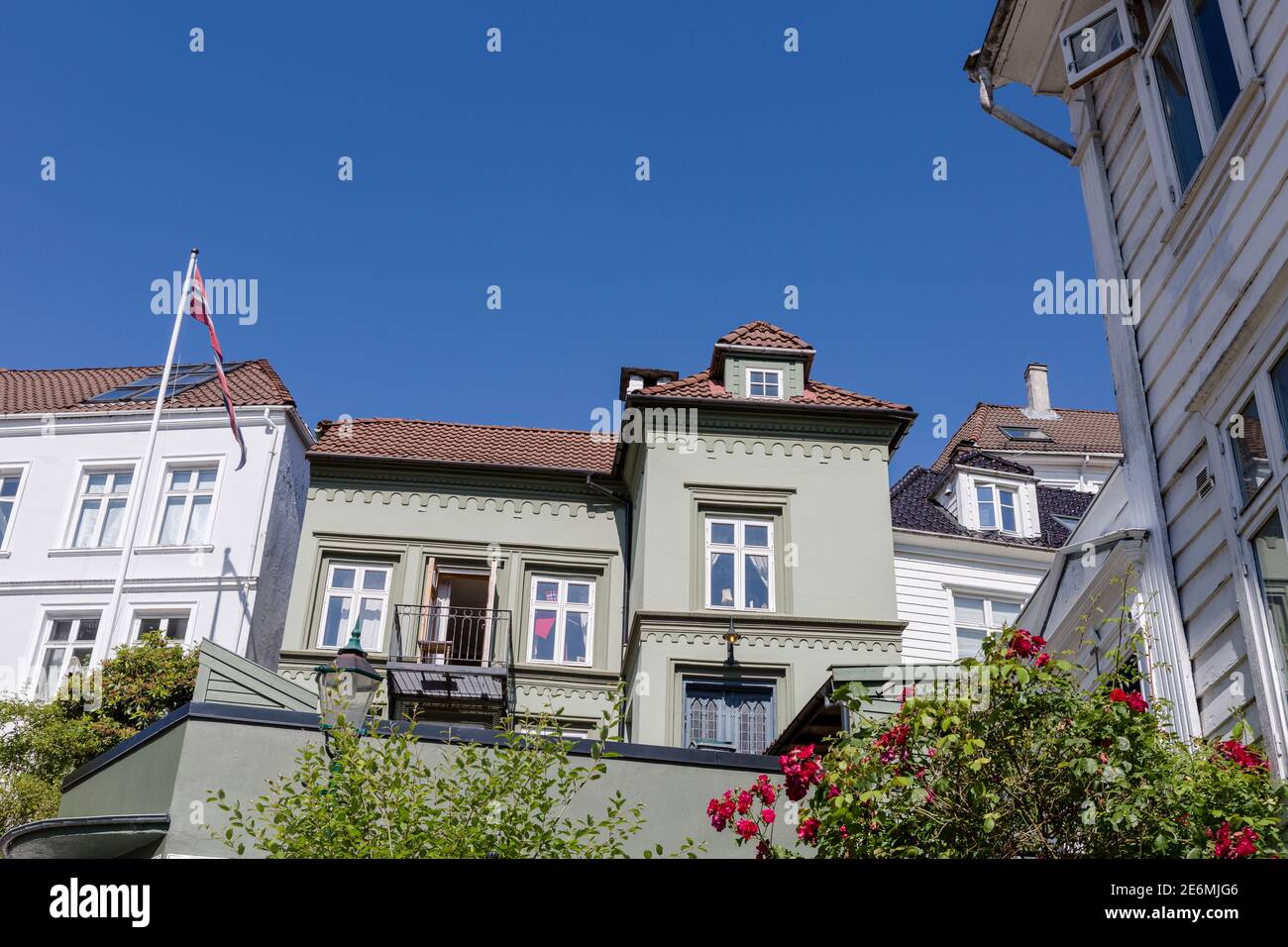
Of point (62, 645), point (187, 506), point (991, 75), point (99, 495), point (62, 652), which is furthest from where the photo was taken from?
point (99, 495)

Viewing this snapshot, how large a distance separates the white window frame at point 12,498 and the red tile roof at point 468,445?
7.21 meters

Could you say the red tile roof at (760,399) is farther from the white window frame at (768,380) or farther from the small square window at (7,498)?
the small square window at (7,498)

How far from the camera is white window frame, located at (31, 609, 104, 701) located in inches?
901

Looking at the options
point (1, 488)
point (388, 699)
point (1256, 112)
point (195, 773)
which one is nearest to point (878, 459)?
point (388, 699)

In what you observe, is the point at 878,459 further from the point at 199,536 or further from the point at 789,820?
the point at 199,536

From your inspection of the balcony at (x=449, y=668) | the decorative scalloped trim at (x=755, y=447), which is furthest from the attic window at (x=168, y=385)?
the decorative scalloped trim at (x=755, y=447)

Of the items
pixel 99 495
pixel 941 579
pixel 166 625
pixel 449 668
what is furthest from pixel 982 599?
pixel 99 495

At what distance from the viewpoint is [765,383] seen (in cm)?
2214

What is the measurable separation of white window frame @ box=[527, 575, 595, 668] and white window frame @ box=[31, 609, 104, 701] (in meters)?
7.88

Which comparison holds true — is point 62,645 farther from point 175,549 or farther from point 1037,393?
point 1037,393

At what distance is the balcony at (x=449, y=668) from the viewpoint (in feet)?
66.1

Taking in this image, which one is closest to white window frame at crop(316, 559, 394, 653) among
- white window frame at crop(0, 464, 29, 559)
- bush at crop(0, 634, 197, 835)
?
bush at crop(0, 634, 197, 835)

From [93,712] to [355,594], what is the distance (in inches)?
188
